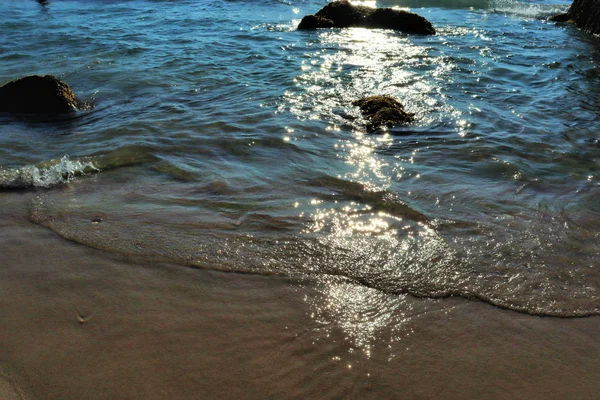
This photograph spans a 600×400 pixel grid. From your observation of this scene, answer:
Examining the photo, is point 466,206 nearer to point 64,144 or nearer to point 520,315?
point 520,315

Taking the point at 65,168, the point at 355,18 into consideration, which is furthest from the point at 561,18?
the point at 65,168

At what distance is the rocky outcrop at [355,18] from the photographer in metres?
13.2

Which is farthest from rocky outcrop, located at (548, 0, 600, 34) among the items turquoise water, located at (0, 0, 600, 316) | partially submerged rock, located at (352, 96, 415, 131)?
partially submerged rock, located at (352, 96, 415, 131)

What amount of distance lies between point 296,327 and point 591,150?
195 inches

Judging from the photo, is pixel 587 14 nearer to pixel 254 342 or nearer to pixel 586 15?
pixel 586 15

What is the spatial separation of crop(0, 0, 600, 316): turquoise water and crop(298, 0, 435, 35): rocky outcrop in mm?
2224

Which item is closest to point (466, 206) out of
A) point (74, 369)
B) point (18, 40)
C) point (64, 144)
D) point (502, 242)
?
point (502, 242)

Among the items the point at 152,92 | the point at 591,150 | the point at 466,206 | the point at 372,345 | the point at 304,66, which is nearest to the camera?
the point at 372,345

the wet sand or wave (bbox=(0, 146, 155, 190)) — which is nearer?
the wet sand

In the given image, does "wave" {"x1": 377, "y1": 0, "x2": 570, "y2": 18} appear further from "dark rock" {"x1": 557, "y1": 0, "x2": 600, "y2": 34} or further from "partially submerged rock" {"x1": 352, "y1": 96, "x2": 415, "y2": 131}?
"partially submerged rock" {"x1": 352, "y1": 96, "x2": 415, "y2": 131}

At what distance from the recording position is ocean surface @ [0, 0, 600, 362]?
3572 mm

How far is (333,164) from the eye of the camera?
534 centimetres

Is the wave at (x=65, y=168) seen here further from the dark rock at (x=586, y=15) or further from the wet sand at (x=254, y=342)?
the dark rock at (x=586, y=15)

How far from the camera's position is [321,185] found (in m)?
4.84
